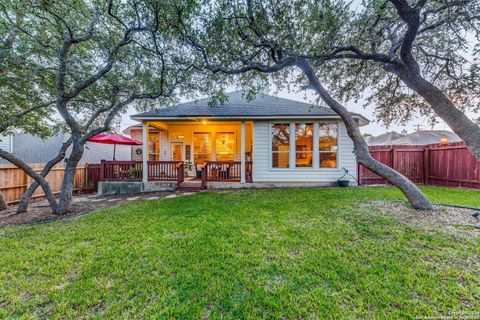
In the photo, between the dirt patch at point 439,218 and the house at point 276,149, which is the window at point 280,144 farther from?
the dirt patch at point 439,218

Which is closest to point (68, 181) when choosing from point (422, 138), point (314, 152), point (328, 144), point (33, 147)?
point (314, 152)

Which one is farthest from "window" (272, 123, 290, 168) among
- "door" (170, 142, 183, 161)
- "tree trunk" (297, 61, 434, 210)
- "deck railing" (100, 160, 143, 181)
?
"deck railing" (100, 160, 143, 181)

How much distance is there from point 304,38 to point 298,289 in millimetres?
5540

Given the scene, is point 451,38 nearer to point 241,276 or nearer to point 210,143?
point 241,276

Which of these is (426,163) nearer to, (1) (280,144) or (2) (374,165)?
(2) (374,165)

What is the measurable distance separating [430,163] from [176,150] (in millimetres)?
12772

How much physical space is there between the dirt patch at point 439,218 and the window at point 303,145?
391 cm

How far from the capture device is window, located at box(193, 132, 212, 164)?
11242 mm

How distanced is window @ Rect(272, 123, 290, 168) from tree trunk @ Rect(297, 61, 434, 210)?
3.41m

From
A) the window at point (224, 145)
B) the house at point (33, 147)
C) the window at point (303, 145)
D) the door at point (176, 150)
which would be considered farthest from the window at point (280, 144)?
the house at point (33, 147)

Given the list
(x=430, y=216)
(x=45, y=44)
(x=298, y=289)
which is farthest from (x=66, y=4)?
(x=430, y=216)

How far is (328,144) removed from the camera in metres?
9.15

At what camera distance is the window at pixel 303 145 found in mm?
9172

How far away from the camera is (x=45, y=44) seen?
225 inches
